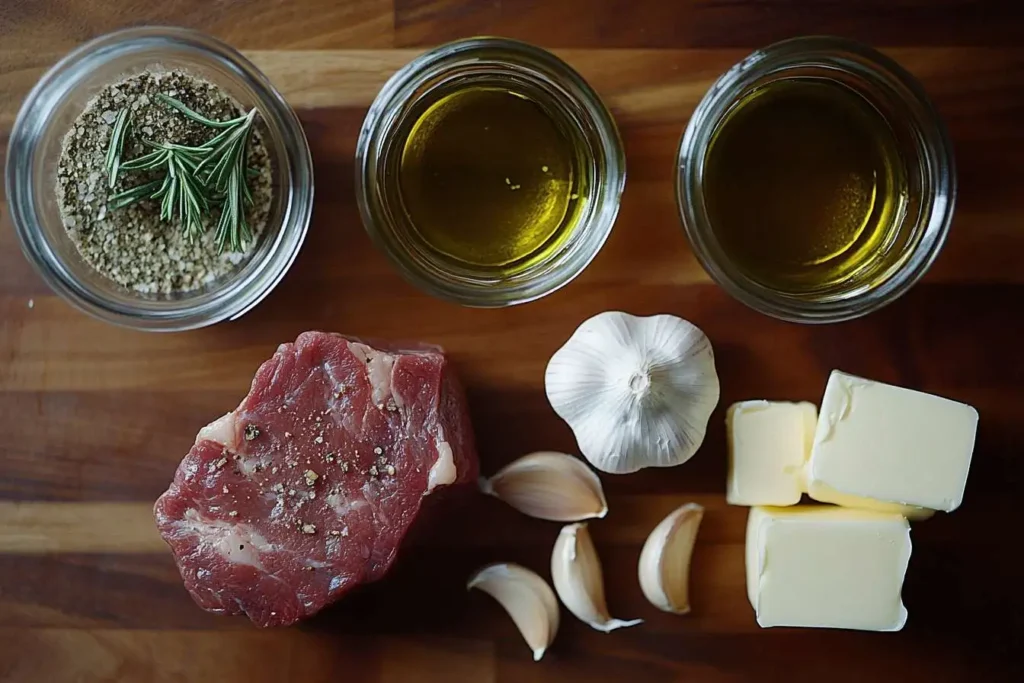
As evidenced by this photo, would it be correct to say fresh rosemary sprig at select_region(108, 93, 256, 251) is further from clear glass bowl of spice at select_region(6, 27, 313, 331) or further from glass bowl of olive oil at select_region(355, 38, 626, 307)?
glass bowl of olive oil at select_region(355, 38, 626, 307)

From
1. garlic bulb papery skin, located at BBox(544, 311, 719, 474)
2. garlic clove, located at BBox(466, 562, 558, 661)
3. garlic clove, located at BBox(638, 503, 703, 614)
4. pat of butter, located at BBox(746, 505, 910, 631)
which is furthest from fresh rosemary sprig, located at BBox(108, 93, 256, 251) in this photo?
pat of butter, located at BBox(746, 505, 910, 631)

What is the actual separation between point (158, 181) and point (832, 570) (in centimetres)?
106

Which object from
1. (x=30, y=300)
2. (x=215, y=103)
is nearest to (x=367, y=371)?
(x=215, y=103)

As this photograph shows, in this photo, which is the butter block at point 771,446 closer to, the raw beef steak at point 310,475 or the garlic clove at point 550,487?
the garlic clove at point 550,487

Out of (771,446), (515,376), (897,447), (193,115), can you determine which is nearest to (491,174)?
(515,376)

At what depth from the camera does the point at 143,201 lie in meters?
1.21

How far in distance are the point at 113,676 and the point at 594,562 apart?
0.73 m

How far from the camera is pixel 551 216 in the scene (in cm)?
127

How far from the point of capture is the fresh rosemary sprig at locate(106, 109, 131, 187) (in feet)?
3.84

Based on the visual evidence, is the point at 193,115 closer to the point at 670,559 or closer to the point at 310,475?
the point at 310,475

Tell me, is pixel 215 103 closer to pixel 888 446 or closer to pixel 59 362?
pixel 59 362

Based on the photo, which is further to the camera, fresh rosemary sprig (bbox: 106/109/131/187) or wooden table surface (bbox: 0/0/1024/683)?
wooden table surface (bbox: 0/0/1024/683)

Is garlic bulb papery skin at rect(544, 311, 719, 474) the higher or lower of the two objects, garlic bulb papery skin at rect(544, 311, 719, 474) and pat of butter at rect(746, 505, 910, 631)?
the higher

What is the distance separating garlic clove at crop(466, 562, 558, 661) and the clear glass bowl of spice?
0.51 meters
